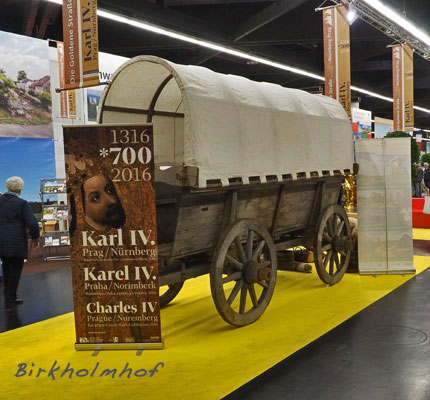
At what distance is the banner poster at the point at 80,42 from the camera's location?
6648mm

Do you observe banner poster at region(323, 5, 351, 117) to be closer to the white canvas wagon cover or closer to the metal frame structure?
the metal frame structure

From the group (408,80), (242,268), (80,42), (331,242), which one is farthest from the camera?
(408,80)

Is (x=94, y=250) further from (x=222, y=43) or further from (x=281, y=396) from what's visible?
(x=222, y=43)

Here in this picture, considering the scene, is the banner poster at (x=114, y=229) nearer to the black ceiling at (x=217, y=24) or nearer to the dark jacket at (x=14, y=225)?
the dark jacket at (x=14, y=225)

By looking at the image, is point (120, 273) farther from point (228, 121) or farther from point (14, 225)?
point (14, 225)

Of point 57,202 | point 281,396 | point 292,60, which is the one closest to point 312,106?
point 281,396

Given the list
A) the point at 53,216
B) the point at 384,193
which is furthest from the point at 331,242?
the point at 53,216

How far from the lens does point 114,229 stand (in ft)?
13.5

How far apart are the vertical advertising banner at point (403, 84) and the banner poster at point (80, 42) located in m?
9.19

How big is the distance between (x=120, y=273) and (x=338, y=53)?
23.1 feet

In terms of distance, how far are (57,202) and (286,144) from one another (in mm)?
7306

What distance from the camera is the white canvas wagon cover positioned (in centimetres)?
417

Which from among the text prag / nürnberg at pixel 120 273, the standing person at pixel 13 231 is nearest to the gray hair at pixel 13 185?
the standing person at pixel 13 231

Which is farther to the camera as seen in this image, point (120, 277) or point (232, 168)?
point (232, 168)
